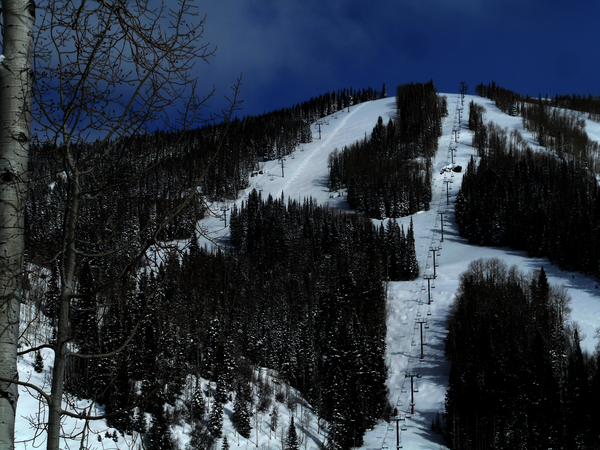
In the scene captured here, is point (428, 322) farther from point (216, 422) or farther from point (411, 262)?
point (216, 422)

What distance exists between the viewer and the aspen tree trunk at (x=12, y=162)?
3346 mm

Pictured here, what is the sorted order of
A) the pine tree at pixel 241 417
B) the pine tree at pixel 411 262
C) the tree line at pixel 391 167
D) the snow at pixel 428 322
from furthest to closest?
1. the tree line at pixel 391 167
2. the pine tree at pixel 411 262
3. the snow at pixel 428 322
4. the pine tree at pixel 241 417

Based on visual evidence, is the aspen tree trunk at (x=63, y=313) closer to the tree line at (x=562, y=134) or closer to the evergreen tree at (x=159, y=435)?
the evergreen tree at (x=159, y=435)

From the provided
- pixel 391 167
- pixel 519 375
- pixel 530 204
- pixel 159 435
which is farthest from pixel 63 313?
pixel 391 167

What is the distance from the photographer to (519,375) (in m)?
Result: 58.3

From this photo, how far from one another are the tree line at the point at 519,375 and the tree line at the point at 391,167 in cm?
6583

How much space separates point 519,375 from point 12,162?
210ft

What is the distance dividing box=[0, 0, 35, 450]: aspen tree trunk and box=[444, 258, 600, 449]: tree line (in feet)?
191

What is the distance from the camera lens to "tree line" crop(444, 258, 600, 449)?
52500 mm

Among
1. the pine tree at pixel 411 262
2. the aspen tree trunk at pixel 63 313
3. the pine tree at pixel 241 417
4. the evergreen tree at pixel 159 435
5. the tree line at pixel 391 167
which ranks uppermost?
the tree line at pixel 391 167

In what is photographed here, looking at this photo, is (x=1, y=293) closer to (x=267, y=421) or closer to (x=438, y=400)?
(x=267, y=421)

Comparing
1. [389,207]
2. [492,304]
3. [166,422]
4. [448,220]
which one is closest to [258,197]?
[389,207]

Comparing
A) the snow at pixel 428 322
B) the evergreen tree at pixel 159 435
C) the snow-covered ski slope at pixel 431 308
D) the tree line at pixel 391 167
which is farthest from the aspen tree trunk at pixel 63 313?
the tree line at pixel 391 167

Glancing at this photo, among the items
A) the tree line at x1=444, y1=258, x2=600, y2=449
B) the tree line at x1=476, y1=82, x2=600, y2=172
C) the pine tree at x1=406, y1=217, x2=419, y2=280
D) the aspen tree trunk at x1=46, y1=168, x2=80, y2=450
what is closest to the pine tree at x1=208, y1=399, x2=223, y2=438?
the tree line at x1=444, y1=258, x2=600, y2=449
